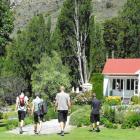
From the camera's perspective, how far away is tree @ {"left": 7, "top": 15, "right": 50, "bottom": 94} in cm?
6431

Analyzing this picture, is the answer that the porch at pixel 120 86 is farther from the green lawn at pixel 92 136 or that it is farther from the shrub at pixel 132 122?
the green lawn at pixel 92 136

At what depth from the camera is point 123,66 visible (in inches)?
2397

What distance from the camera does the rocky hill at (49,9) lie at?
128m

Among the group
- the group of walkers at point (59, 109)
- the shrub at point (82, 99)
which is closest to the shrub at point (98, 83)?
the shrub at point (82, 99)

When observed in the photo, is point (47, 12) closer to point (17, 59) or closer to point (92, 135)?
point (17, 59)

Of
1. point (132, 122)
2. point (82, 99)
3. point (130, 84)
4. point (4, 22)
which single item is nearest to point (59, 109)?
point (132, 122)

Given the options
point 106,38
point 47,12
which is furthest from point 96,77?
point 47,12

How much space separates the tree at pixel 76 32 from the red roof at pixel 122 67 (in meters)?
3.25

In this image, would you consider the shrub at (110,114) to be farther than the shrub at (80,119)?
Yes

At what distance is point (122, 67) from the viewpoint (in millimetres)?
60812

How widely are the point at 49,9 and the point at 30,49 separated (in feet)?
261

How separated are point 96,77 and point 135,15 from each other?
11.5 m

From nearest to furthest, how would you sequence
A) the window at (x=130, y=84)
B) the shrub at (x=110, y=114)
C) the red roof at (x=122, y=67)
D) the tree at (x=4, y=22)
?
1. the shrub at (x=110, y=114)
2. the tree at (x=4, y=22)
3. the red roof at (x=122, y=67)
4. the window at (x=130, y=84)

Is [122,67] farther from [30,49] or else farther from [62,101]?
[62,101]
